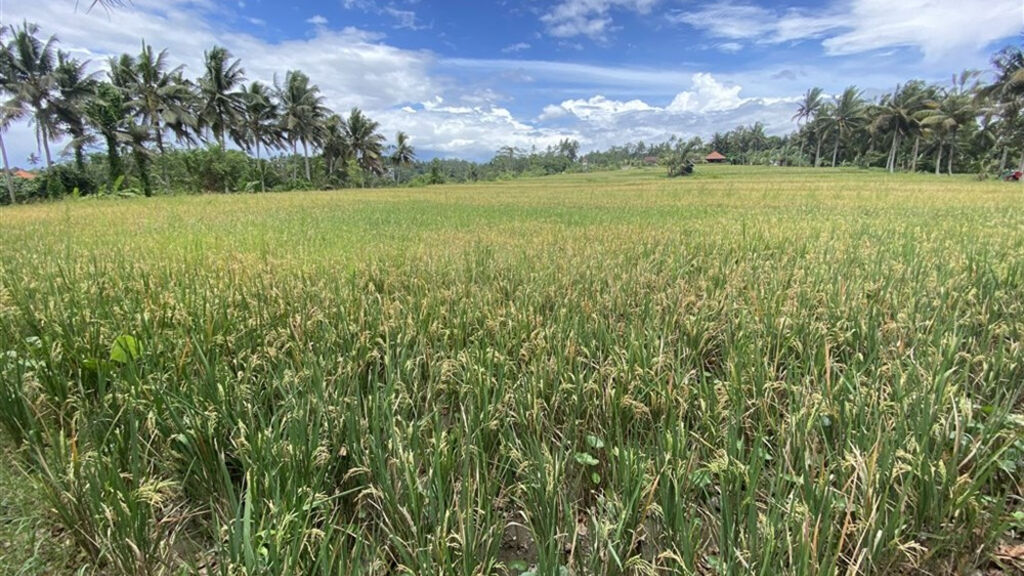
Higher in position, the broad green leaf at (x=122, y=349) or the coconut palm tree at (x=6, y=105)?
the coconut palm tree at (x=6, y=105)

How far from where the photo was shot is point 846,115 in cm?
5997

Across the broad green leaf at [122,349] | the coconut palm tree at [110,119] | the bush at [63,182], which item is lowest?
the broad green leaf at [122,349]

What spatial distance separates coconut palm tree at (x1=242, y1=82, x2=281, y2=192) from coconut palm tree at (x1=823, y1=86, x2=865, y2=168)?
67489mm

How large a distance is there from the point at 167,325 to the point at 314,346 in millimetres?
1251

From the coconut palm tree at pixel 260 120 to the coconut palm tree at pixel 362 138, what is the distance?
1023 cm

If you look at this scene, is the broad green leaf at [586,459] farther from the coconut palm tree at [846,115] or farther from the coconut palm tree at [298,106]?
the coconut palm tree at [846,115]

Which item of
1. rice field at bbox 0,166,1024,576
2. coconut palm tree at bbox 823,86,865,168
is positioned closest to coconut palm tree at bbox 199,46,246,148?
rice field at bbox 0,166,1024,576

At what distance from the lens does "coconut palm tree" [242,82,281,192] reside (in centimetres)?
4014

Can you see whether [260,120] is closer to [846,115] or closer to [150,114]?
[150,114]

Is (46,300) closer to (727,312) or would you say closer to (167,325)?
(167,325)

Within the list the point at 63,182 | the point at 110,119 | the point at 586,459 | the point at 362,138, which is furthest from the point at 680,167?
the point at 586,459

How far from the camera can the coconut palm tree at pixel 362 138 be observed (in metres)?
52.4

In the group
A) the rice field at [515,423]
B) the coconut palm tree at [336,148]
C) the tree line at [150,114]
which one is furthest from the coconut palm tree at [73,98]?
the rice field at [515,423]

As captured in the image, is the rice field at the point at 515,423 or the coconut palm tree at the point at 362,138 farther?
the coconut palm tree at the point at 362,138
